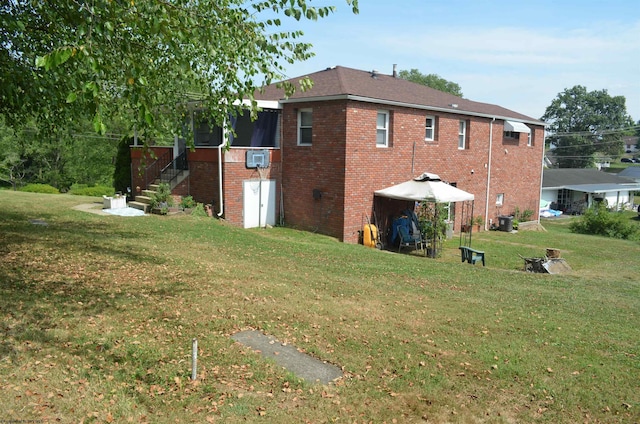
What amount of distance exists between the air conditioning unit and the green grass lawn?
6.11 metres

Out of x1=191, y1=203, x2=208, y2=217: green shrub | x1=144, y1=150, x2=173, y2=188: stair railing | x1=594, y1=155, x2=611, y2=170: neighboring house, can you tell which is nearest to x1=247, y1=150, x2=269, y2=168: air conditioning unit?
x1=191, y1=203, x2=208, y2=217: green shrub

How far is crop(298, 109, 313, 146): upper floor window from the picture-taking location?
701 inches

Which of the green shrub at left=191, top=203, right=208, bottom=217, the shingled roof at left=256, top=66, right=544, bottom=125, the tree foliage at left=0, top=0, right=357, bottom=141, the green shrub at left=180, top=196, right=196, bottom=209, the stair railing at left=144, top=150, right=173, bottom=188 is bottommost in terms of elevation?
the green shrub at left=191, top=203, right=208, bottom=217

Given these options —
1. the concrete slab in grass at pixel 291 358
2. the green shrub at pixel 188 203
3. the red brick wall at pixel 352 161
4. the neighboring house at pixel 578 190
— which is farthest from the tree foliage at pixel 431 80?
the concrete slab in grass at pixel 291 358

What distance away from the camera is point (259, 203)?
1794 cm

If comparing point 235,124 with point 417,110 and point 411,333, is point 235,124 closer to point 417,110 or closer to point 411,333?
point 417,110

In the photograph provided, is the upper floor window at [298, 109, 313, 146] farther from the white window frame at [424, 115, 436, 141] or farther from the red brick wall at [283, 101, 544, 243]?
the white window frame at [424, 115, 436, 141]

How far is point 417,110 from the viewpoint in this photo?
19.0 m

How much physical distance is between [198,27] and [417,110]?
13982mm

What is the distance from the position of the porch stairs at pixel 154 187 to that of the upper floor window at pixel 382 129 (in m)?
7.25

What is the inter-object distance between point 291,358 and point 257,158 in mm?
12514

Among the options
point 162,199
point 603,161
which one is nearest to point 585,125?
point 603,161

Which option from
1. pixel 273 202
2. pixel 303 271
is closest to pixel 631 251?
pixel 273 202

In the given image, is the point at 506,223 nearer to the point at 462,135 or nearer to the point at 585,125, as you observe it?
the point at 462,135
